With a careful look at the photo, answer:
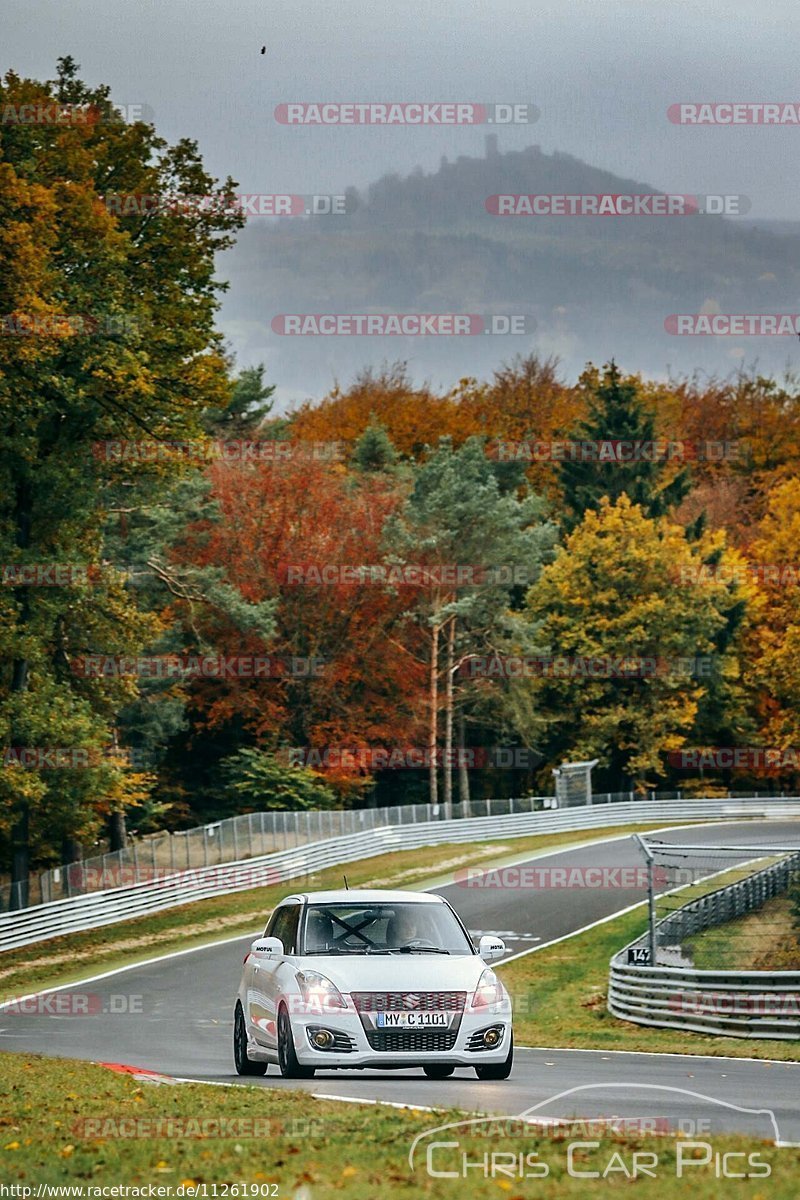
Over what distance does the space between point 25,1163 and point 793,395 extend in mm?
95969

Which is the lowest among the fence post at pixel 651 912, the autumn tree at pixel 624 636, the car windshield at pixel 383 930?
the fence post at pixel 651 912

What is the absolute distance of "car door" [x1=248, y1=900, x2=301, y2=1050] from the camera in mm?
14484

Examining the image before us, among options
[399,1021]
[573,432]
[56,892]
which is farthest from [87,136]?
[573,432]

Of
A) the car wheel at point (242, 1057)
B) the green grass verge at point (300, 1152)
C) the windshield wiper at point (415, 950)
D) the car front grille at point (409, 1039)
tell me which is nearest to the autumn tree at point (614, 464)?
the car wheel at point (242, 1057)

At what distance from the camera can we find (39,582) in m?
38.2

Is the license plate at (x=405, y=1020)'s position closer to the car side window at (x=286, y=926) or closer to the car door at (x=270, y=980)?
the car door at (x=270, y=980)

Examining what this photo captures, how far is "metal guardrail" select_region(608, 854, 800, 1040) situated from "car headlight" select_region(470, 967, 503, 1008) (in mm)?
9071

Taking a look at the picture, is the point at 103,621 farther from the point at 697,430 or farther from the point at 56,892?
the point at 697,430

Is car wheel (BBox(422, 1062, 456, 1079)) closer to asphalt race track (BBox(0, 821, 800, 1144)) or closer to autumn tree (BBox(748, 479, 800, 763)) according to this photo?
asphalt race track (BBox(0, 821, 800, 1144))

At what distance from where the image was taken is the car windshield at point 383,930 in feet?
47.9

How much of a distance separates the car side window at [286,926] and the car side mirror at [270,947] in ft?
0.26

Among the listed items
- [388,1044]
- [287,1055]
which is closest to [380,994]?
[388,1044]

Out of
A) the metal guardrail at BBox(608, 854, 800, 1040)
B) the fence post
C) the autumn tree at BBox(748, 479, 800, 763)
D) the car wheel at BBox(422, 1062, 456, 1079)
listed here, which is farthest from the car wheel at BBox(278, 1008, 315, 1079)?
the autumn tree at BBox(748, 479, 800, 763)

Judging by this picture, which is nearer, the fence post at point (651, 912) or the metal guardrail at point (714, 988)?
the metal guardrail at point (714, 988)
